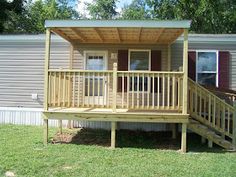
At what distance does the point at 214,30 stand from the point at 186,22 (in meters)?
16.2

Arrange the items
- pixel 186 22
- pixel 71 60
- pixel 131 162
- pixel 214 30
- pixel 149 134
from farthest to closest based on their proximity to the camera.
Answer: pixel 214 30, pixel 71 60, pixel 149 134, pixel 186 22, pixel 131 162

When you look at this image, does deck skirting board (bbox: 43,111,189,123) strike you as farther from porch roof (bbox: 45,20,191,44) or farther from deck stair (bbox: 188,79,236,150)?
porch roof (bbox: 45,20,191,44)

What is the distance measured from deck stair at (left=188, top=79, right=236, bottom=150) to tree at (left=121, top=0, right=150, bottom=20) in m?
23.8

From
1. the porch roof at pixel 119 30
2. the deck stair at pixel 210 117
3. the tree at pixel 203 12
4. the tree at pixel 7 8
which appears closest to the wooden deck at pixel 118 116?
the deck stair at pixel 210 117

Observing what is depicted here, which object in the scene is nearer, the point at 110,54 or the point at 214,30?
the point at 110,54

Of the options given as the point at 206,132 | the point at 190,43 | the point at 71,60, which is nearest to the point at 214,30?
the point at 190,43

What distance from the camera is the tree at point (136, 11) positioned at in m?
36.0

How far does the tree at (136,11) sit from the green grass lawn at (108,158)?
24357 mm

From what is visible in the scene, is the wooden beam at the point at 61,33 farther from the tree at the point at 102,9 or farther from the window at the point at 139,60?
the tree at the point at 102,9

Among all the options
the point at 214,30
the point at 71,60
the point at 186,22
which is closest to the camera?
the point at 186,22

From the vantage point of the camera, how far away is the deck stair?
10141 millimetres

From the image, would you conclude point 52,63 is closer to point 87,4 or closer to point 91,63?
point 91,63

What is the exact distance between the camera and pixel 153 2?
85.1 ft

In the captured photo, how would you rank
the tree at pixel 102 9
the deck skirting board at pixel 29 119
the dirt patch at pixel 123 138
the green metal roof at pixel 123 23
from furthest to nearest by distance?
the tree at pixel 102 9
the deck skirting board at pixel 29 119
the dirt patch at pixel 123 138
the green metal roof at pixel 123 23
